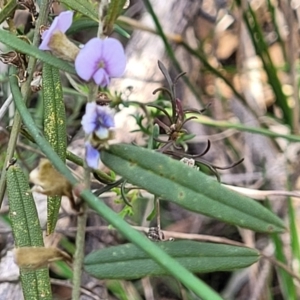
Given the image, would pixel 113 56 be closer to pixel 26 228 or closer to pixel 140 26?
pixel 26 228

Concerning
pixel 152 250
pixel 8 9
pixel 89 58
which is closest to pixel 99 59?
pixel 89 58

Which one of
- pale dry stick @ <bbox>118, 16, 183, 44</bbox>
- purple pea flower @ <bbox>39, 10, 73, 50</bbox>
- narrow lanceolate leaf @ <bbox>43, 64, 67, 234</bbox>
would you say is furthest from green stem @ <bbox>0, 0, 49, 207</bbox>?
pale dry stick @ <bbox>118, 16, 183, 44</bbox>

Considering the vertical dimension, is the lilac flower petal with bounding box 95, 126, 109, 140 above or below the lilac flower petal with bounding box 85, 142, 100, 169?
above

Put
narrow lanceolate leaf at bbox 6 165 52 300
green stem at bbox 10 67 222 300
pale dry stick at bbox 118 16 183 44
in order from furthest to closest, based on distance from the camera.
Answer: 1. pale dry stick at bbox 118 16 183 44
2. narrow lanceolate leaf at bbox 6 165 52 300
3. green stem at bbox 10 67 222 300

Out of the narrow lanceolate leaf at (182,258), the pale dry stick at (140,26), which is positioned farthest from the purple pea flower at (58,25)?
the pale dry stick at (140,26)

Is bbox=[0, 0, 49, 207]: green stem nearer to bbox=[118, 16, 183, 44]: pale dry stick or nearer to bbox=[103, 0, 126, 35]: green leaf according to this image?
bbox=[103, 0, 126, 35]: green leaf

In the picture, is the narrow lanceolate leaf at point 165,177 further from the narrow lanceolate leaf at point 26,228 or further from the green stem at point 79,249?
the narrow lanceolate leaf at point 26,228

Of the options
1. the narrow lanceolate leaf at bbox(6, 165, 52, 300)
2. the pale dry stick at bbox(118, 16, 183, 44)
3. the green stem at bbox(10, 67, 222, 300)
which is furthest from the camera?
the pale dry stick at bbox(118, 16, 183, 44)
